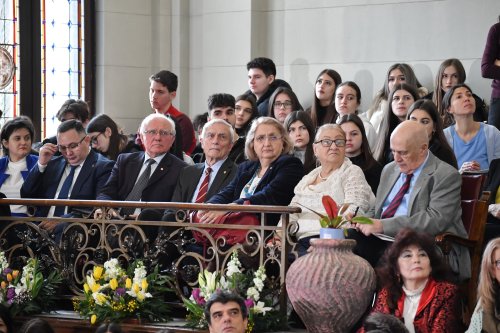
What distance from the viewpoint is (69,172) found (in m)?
8.45

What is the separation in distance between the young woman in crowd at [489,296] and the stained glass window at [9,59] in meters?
Result: 6.93

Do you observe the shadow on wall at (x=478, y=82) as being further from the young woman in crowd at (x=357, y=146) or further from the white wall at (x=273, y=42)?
the young woman in crowd at (x=357, y=146)

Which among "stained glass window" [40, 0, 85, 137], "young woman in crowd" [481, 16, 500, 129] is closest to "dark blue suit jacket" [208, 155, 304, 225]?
"young woman in crowd" [481, 16, 500, 129]

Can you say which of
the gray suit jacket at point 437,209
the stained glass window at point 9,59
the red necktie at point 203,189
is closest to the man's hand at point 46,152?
the red necktie at point 203,189

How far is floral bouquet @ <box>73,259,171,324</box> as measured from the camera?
23.3 ft

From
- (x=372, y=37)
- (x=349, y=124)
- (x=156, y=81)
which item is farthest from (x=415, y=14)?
(x=349, y=124)

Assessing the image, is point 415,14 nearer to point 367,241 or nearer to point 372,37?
point 372,37

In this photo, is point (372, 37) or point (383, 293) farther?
point (372, 37)

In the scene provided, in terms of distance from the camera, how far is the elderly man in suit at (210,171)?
7895 mm

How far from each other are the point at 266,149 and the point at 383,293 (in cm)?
162

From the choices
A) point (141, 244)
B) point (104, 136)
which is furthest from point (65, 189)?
point (141, 244)

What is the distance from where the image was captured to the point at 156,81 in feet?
31.9

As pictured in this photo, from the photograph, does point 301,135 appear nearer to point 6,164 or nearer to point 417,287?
point 417,287

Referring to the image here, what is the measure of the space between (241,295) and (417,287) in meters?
1.12
